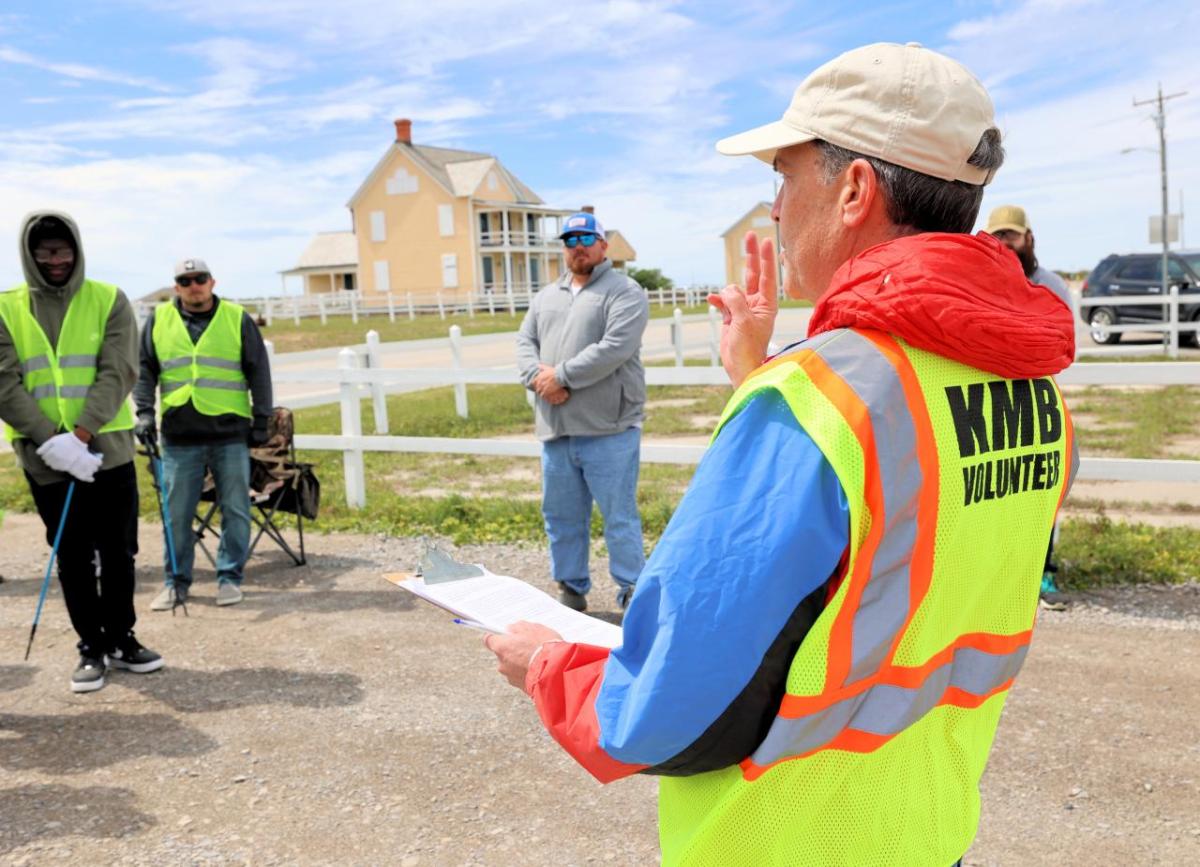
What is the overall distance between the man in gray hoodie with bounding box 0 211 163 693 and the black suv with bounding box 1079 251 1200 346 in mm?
Result: 20331

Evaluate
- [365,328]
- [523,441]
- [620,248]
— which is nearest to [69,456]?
[523,441]

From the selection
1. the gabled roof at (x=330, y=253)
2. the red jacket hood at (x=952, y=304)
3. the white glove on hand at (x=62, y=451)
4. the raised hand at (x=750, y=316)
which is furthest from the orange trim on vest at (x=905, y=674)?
the gabled roof at (x=330, y=253)

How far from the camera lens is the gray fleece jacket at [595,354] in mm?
5852

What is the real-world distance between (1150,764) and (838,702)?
3336 mm

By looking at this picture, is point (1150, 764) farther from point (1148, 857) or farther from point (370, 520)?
point (370, 520)

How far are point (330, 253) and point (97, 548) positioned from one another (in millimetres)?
57237

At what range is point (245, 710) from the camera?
4.89 meters

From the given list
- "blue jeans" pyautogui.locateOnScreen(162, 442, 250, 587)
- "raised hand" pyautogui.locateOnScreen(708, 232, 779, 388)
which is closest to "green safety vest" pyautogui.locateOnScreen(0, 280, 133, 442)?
"blue jeans" pyautogui.locateOnScreen(162, 442, 250, 587)

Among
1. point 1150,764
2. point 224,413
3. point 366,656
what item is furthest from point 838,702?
point 224,413

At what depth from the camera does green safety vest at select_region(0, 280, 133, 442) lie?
16.8 feet

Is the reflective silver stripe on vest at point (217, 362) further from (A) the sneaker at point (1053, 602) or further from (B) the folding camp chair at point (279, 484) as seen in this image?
(A) the sneaker at point (1053, 602)

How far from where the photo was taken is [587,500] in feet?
20.3

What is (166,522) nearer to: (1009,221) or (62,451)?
(62,451)

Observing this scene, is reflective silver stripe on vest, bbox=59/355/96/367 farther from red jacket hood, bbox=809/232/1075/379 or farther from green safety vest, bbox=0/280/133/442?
red jacket hood, bbox=809/232/1075/379
